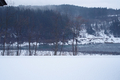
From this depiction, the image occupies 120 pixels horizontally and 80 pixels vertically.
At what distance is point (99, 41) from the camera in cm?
3083

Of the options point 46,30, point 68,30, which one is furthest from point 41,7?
point 68,30

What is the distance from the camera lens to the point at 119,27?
2341 cm

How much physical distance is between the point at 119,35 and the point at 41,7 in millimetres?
42229
